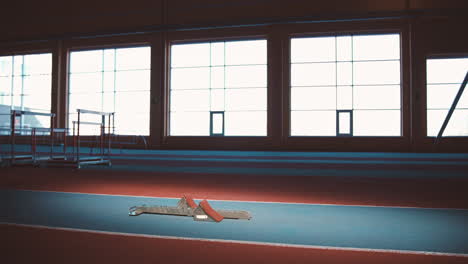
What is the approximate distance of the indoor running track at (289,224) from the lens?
201 cm

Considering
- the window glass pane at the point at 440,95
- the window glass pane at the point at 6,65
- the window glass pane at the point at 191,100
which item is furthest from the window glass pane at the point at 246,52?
the window glass pane at the point at 6,65

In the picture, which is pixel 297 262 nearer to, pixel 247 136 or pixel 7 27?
pixel 247 136

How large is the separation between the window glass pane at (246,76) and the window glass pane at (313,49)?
136 centimetres

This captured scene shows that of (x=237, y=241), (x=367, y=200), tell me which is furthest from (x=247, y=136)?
(x=237, y=241)

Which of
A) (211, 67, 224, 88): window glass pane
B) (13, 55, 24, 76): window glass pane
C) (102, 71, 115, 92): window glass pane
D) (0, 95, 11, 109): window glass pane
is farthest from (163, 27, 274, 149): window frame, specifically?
(0, 95, 11, 109): window glass pane

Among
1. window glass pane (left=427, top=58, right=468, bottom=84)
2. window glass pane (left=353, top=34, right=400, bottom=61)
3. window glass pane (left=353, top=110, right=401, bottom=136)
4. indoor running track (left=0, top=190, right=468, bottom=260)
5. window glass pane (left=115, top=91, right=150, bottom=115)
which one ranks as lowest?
indoor running track (left=0, top=190, right=468, bottom=260)

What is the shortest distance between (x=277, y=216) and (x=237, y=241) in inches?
30.0

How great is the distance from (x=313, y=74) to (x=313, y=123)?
195 cm

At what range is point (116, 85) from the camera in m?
14.8

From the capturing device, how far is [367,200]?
11.4 ft

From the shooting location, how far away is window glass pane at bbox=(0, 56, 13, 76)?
16328mm

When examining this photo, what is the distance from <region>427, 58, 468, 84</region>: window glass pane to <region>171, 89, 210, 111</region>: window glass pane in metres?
8.64

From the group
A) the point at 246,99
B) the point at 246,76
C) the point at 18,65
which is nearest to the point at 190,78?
the point at 246,76

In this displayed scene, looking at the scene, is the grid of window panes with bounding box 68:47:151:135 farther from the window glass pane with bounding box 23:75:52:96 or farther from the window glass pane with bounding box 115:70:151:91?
the window glass pane with bounding box 23:75:52:96
